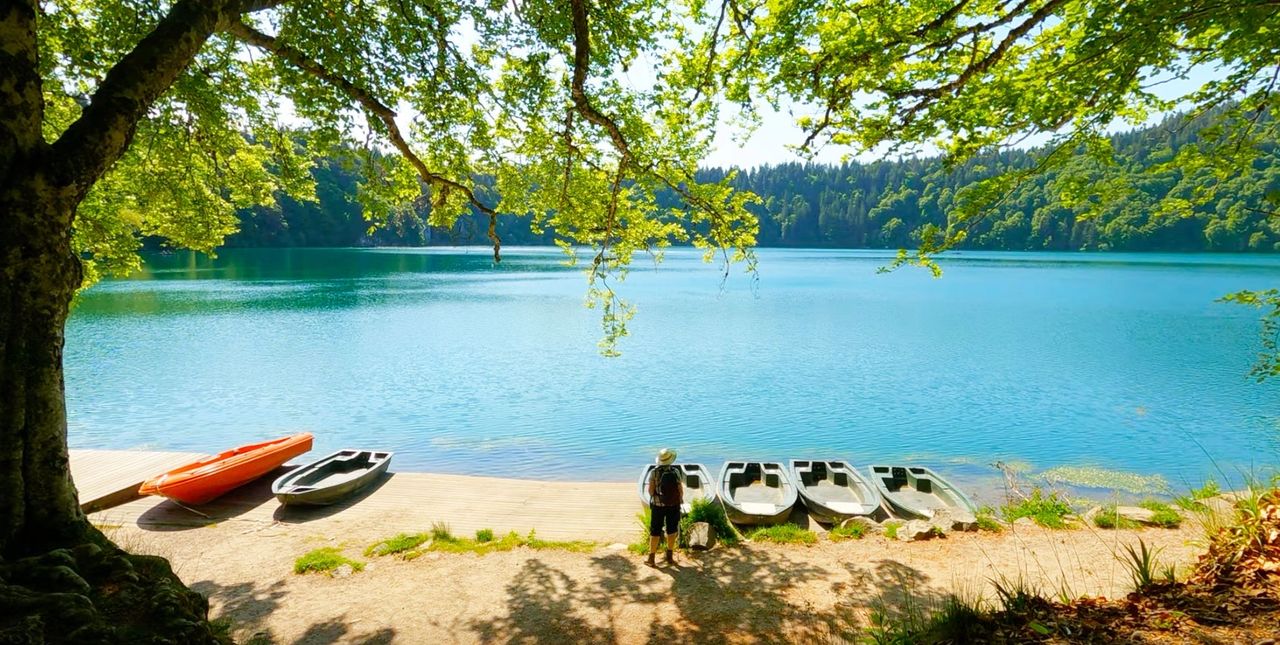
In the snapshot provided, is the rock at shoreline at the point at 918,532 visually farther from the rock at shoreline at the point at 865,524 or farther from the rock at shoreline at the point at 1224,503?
the rock at shoreline at the point at 1224,503

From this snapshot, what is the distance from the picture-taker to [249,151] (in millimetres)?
9852

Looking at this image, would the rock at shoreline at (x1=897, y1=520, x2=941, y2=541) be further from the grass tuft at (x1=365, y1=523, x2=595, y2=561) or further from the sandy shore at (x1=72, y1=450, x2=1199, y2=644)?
the grass tuft at (x1=365, y1=523, x2=595, y2=561)

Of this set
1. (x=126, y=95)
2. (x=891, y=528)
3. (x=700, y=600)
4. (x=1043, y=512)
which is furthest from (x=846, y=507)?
(x=126, y=95)

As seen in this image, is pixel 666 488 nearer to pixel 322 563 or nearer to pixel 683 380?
pixel 322 563

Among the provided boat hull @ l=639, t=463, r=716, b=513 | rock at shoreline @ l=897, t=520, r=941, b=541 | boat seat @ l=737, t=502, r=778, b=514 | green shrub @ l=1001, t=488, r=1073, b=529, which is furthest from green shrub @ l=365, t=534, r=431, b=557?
green shrub @ l=1001, t=488, r=1073, b=529

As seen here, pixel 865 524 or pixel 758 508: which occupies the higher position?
pixel 865 524

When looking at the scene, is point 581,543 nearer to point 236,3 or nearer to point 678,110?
point 678,110

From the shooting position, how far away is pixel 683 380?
24047mm

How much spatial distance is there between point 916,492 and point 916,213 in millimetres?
147176

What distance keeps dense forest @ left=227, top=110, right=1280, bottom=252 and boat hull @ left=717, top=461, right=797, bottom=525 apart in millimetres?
6527

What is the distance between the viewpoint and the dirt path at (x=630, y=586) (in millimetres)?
5941

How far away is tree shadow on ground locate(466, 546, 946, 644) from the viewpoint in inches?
229

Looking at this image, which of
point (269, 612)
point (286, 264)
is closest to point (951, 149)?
point (269, 612)

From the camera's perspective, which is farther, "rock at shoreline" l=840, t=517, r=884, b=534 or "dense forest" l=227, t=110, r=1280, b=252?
"rock at shoreline" l=840, t=517, r=884, b=534
